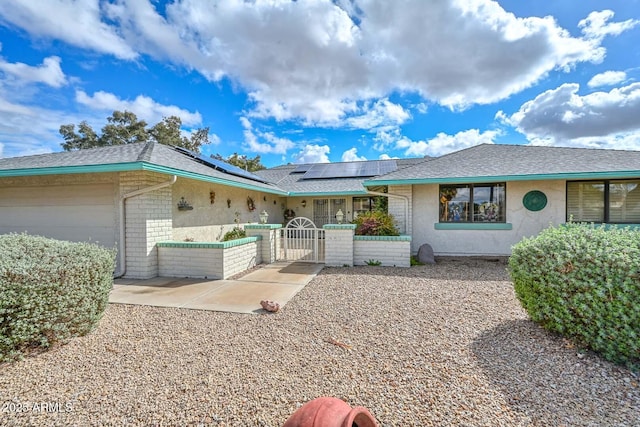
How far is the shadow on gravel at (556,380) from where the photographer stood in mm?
2090

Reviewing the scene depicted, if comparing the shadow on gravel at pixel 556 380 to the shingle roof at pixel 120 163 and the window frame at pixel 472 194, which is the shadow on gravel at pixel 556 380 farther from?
the shingle roof at pixel 120 163

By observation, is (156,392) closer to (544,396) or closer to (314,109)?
(544,396)

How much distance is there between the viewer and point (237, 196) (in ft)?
36.8

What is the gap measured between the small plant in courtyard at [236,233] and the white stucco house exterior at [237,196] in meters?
0.12

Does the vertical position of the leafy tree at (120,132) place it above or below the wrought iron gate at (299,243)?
above

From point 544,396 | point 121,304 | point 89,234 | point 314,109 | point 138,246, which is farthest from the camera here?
point 314,109

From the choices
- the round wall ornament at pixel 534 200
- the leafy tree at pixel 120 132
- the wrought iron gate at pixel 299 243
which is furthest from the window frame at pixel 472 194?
the leafy tree at pixel 120 132

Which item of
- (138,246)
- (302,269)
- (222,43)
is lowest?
(302,269)

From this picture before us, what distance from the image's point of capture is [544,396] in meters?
2.31

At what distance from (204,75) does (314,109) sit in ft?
22.9

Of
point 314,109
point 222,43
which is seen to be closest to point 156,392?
point 222,43

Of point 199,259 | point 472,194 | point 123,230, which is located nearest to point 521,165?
point 472,194

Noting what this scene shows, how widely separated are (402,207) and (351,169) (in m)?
7.84

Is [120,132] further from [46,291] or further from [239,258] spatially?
[46,291]
